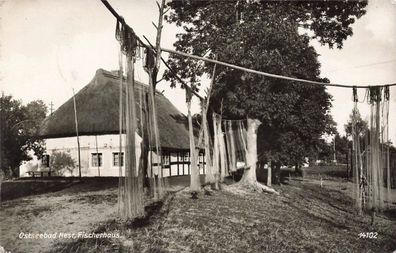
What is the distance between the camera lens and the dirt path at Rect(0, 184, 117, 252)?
6.78 meters

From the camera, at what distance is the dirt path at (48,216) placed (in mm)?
6781

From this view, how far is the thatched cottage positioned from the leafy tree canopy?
6.58 meters

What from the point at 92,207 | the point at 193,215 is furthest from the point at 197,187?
the point at 92,207

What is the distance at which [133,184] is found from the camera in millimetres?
6508

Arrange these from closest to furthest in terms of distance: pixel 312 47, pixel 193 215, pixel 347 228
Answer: pixel 193 215
pixel 347 228
pixel 312 47

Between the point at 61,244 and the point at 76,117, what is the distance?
55.2 ft

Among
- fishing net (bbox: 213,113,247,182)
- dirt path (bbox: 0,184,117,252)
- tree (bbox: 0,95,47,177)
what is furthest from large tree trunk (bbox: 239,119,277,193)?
tree (bbox: 0,95,47,177)

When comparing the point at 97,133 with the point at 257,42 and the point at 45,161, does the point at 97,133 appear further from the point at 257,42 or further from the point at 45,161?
the point at 257,42

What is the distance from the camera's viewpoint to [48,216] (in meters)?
8.93

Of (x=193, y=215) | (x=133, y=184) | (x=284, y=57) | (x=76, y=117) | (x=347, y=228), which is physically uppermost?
(x=284, y=57)

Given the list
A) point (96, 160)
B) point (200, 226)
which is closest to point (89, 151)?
point (96, 160)

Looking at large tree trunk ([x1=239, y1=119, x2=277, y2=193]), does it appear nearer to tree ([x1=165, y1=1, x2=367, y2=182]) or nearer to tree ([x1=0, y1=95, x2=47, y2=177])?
tree ([x1=165, y1=1, x2=367, y2=182])

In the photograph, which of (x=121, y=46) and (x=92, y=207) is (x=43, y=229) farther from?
(x=121, y=46)

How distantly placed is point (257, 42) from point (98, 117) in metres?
12.3
